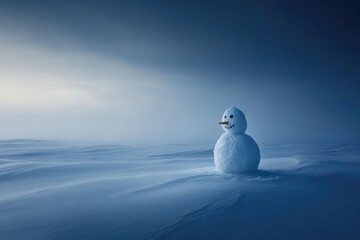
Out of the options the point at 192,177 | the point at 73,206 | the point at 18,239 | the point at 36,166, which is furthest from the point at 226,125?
the point at 36,166

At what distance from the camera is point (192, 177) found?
5027mm

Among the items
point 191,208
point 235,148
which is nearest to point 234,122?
point 235,148

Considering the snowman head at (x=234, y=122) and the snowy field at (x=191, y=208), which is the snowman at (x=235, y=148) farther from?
the snowy field at (x=191, y=208)

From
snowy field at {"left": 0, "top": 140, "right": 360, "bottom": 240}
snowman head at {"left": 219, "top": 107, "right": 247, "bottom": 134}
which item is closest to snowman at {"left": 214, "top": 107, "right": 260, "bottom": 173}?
snowman head at {"left": 219, "top": 107, "right": 247, "bottom": 134}

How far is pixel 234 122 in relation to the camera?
5.54 metres

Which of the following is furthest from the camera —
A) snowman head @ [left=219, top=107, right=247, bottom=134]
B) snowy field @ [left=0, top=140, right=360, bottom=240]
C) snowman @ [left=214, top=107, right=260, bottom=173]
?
snowman head @ [left=219, top=107, right=247, bottom=134]

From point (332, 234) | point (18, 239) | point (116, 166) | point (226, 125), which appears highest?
point (226, 125)

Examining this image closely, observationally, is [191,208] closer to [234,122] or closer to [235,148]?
[235,148]

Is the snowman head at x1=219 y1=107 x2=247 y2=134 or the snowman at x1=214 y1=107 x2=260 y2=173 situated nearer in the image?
the snowman at x1=214 y1=107 x2=260 y2=173

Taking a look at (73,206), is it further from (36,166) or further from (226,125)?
(36,166)

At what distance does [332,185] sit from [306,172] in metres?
1.09

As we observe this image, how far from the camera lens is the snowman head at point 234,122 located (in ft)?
18.2

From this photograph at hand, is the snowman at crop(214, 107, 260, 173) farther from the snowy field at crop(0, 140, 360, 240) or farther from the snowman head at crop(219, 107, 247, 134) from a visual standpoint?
the snowy field at crop(0, 140, 360, 240)

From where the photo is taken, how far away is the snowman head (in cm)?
554
